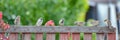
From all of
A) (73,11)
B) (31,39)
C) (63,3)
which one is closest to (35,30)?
(31,39)

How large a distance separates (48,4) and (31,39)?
2.29 metres

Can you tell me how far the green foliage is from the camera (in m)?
5.82

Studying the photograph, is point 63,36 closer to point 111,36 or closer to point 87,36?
point 87,36

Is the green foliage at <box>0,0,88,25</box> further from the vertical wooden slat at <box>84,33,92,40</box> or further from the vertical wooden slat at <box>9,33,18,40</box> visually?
the vertical wooden slat at <box>84,33,92,40</box>

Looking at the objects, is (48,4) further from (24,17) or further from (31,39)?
(31,39)

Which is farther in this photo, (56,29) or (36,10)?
(36,10)

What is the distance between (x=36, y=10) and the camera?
6141 millimetres

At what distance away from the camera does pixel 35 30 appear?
158 inches

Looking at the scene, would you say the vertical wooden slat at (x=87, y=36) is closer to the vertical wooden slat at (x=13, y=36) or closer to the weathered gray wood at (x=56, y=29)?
the weathered gray wood at (x=56, y=29)

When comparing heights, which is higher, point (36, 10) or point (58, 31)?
point (36, 10)

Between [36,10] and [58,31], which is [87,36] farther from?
[36,10]

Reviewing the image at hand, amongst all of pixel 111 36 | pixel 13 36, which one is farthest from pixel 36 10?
pixel 111 36

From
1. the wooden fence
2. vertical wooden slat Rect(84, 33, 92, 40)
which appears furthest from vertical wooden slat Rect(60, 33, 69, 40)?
vertical wooden slat Rect(84, 33, 92, 40)

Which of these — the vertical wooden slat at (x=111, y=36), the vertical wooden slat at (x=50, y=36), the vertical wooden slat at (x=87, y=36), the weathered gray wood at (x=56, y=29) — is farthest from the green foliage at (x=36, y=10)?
the vertical wooden slat at (x=111, y=36)
